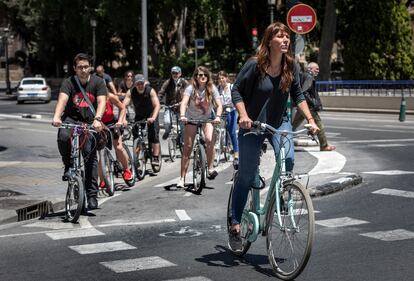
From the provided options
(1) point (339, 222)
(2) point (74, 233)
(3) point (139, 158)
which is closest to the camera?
(2) point (74, 233)

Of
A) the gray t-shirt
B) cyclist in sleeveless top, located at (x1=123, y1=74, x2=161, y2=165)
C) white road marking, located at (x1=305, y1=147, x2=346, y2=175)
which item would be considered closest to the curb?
white road marking, located at (x1=305, y1=147, x2=346, y2=175)

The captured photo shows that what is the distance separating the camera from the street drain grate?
896cm

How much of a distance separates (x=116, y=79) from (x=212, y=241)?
150 feet

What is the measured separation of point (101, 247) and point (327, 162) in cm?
708

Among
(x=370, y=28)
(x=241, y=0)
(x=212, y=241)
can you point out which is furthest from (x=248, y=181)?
(x=241, y=0)

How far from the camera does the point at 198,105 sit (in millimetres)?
10695

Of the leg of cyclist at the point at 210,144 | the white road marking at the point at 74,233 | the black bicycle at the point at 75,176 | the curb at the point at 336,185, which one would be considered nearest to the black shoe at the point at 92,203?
the black bicycle at the point at 75,176

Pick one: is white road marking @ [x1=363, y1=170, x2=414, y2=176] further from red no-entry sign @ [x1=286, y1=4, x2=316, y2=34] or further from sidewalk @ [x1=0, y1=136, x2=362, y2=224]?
red no-entry sign @ [x1=286, y1=4, x2=316, y2=34]

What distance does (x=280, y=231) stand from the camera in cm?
554

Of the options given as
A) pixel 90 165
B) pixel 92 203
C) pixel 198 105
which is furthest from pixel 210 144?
pixel 90 165

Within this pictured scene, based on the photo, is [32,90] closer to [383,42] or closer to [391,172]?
[383,42]

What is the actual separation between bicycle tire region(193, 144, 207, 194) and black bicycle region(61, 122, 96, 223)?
2.02 meters

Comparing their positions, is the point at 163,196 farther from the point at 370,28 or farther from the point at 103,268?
the point at 370,28

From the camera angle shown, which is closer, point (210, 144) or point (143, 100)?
point (210, 144)
